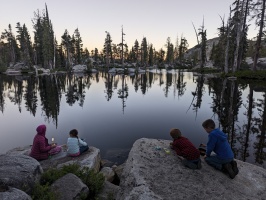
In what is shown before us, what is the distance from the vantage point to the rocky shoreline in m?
4.13

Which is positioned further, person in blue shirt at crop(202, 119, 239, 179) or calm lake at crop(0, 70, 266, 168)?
calm lake at crop(0, 70, 266, 168)

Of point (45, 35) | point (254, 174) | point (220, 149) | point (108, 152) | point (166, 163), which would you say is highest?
point (45, 35)

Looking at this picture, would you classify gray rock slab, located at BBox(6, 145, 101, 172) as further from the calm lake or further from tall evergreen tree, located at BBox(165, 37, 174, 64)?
tall evergreen tree, located at BBox(165, 37, 174, 64)

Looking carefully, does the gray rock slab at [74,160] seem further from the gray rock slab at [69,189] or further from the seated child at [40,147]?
the gray rock slab at [69,189]

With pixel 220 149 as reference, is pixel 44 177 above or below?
below

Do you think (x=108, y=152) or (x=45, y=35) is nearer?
(x=108, y=152)

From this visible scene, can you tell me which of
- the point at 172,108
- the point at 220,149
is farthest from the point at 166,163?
the point at 172,108

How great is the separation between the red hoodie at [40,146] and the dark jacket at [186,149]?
183 inches

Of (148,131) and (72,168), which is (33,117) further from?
(72,168)

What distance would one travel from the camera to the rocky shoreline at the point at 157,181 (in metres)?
4.13

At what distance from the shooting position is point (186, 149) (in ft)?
17.1

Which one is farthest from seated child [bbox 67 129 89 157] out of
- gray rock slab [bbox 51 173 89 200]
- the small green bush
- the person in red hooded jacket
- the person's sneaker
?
the person's sneaker

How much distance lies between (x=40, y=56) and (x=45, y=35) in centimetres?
1962

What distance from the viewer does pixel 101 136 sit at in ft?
35.7
